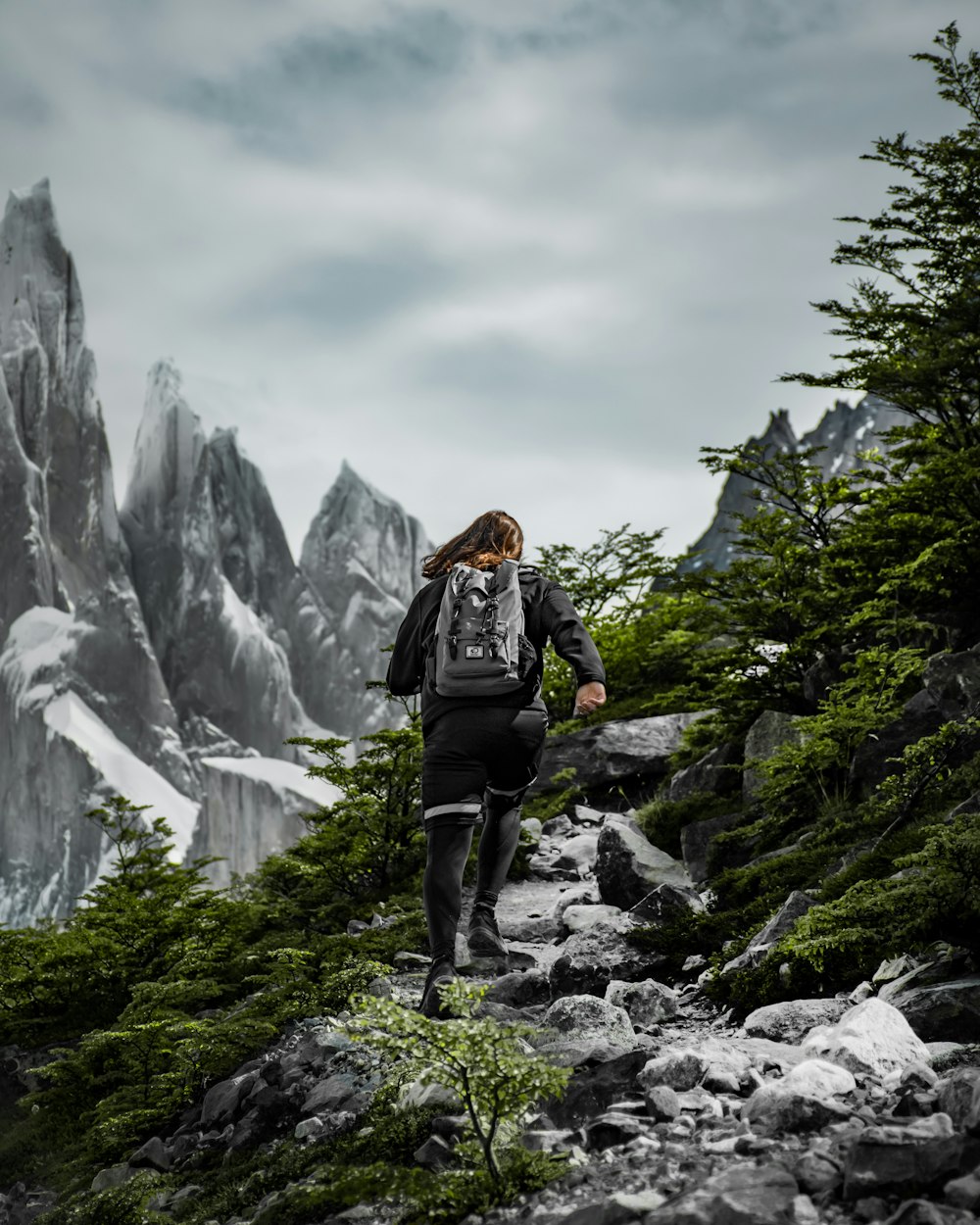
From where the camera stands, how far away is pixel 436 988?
376 cm

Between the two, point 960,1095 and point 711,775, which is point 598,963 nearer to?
point 960,1095

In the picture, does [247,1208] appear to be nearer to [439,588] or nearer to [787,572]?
[439,588]

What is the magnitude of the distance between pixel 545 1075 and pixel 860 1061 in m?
1.10

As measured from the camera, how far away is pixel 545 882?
876 centimetres

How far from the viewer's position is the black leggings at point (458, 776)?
13.5 ft

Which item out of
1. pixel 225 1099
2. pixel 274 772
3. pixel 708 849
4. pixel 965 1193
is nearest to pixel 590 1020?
pixel 225 1099

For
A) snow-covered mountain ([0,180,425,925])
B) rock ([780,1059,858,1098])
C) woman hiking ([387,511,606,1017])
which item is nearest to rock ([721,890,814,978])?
woman hiking ([387,511,606,1017])

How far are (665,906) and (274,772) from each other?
7589cm

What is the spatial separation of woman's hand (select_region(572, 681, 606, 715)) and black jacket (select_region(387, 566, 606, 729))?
45 millimetres

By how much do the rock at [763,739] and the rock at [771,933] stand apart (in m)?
3.62

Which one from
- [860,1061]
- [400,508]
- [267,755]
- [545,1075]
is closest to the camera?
[545,1075]

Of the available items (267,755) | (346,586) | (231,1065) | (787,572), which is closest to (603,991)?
(231,1065)

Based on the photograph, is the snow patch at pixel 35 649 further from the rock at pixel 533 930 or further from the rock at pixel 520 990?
the rock at pixel 520 990

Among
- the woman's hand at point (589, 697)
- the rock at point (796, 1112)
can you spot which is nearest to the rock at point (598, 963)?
the woman's hand at point (589, 697)
